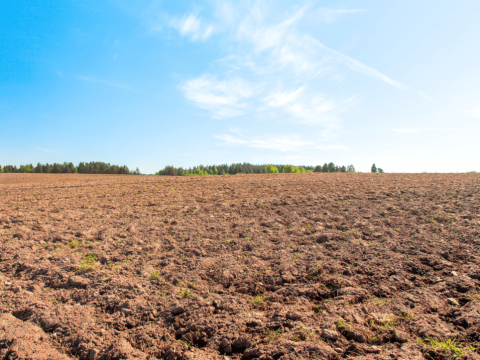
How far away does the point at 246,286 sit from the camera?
191 inches

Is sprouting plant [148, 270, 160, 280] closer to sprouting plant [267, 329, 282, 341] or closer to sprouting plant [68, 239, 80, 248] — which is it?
sprouting plant [267, 329, 282, 341]

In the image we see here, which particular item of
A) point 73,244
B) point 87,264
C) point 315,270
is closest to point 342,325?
point 315,270

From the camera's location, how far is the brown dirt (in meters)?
3.32

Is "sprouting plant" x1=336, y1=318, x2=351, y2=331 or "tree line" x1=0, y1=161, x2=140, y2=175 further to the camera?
"tree line" x1=0, y1=161, x2=140, y2=175

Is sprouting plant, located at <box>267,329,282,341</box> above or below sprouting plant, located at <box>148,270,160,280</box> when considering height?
below

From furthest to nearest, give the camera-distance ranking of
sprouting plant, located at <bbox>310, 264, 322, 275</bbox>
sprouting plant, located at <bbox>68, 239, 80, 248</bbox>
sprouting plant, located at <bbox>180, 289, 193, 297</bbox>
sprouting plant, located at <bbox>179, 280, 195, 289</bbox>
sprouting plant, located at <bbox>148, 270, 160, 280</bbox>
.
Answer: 1. sprouting plant, located at <bbox>68, 239, 80, 248</bbox>
2. sprouting plant, located at <bbox>148, 270, 160, 280</bbox>
3. sprouting plant, located at <bbox>310, 264, 322, 275</bbox>
4. sprouting plant, located at <bbox>179, 280, 195, 289</bbox>
5. sprouting plant, located at <bbox>180, 289, 193, 297</bbox>

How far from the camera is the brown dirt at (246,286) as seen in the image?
10.9 feet

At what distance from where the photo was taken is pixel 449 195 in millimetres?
12117

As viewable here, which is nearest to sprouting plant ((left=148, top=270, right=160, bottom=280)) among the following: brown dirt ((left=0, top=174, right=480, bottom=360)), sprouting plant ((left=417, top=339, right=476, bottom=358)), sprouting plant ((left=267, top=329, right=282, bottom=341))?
brown dirt ((left=0, top=174, right=480, bottom=360))

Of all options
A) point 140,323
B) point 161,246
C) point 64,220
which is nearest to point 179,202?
point 64,220

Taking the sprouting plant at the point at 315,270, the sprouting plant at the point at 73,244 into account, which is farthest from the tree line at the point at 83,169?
the sprouting plant at the point at 315,270

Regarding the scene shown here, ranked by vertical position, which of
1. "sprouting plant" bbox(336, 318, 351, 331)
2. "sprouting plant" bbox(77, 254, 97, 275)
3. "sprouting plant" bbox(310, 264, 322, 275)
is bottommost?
"sprouting plant" bbox(77, 254, 97, 275)

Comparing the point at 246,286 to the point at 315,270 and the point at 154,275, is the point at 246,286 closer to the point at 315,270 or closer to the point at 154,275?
the point at 315,270

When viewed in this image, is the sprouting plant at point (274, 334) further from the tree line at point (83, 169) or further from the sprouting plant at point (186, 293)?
the tree line at point (83, 169)
